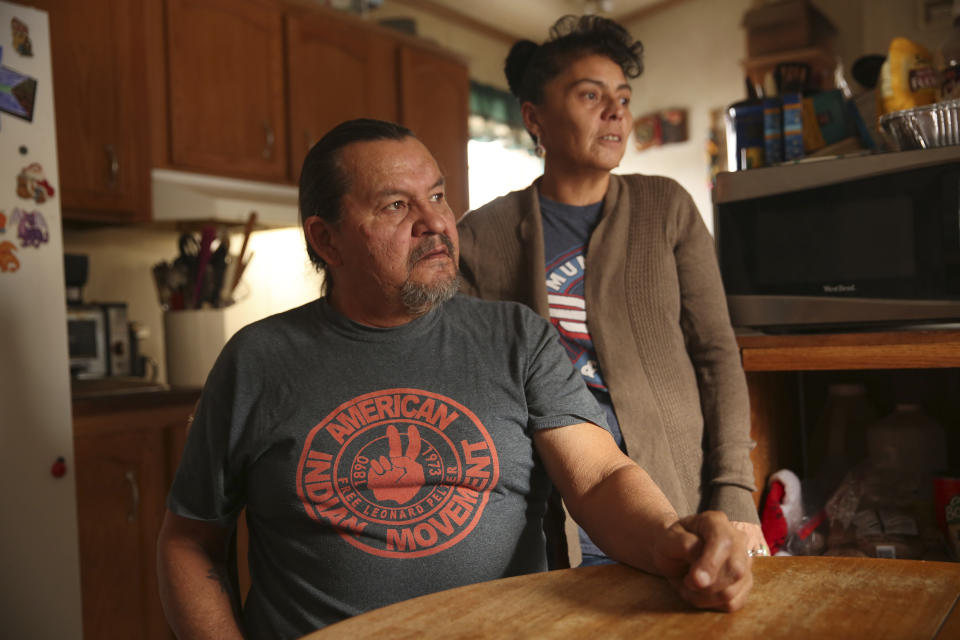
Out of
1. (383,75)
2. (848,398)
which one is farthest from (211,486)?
(383,75)

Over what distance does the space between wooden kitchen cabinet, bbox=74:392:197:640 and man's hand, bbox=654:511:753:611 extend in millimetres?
1914

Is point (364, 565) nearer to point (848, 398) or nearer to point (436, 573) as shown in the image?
point (436, 573)

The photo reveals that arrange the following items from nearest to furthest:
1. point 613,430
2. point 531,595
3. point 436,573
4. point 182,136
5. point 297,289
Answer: point 531,595, point 436,573, point 613,430, point 182,136, point 297,289

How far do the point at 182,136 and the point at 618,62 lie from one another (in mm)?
1844

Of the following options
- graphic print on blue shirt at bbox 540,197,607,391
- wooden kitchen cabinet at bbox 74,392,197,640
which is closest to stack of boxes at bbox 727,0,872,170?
graphic print on blue shirt at bbox 540,197,607,391

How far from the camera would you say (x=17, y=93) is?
2002 millimetres

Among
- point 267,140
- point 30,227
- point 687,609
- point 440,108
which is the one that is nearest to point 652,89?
point 440,108

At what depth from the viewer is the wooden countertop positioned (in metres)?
1.27

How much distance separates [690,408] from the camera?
1.38 m

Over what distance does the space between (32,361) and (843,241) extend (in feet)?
6.20

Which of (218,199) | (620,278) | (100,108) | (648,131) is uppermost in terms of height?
(648,131)

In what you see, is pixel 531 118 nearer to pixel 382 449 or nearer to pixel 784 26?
pixel 382 449

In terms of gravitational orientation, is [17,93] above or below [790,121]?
above

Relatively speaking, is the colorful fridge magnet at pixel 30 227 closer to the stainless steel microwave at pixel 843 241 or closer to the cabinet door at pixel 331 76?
the cabinet door at pixel 331 76
